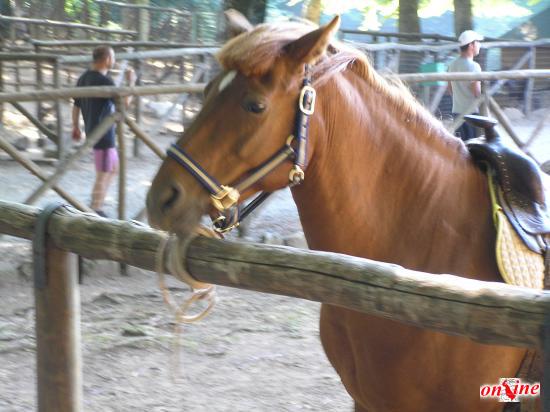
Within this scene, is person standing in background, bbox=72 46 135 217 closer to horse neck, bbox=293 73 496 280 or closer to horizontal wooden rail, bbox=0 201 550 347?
horizontal wooden rail, bbox=0 201 550 347

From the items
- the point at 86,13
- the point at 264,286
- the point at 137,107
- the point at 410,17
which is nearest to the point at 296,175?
the point at 264,286

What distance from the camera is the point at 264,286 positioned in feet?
6.83

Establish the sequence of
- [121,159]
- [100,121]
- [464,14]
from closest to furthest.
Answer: [121,159] < [100,121] < [464,14]

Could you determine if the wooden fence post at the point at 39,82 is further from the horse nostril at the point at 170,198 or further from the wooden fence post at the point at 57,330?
the horse nostril at the point at 170,198

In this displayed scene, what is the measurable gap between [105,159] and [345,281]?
18.4ft

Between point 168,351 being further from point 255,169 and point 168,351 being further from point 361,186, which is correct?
point 255,169

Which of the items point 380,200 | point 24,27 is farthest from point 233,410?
point 24,27

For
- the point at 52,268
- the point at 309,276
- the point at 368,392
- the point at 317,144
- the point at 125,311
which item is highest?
the point at 317,144

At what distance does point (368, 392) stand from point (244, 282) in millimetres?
715

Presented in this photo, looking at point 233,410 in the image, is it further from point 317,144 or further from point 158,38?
point 158,38

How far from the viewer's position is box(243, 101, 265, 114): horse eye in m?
2.19

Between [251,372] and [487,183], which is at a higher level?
[487,183]

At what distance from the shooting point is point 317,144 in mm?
2352

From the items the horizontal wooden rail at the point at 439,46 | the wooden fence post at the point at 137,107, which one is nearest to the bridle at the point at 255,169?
the wooden fence post at the point at 137,107
